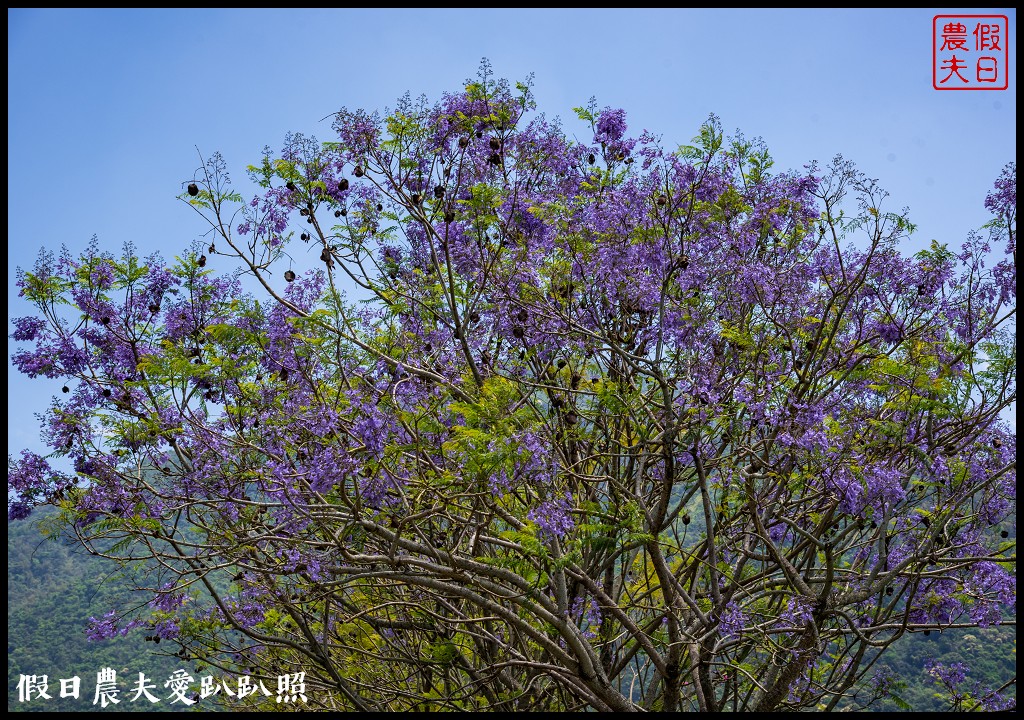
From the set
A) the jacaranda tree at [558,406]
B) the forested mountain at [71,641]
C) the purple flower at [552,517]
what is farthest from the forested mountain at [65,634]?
the purple flower at [552,517]

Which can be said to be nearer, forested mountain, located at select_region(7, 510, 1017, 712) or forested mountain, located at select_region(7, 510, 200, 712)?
forested mountain, located at select_region(7, 510, 1017, 712)

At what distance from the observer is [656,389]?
Result: 23.3ft

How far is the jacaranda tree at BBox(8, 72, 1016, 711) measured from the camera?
20.1 ft

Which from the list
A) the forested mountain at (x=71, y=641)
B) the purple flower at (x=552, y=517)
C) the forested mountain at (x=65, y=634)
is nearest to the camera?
the purple flower at (x=552, y=517)

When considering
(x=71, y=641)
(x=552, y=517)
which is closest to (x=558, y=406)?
(x=552, y=517)

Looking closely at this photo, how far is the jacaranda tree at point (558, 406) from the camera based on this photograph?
6129 mm

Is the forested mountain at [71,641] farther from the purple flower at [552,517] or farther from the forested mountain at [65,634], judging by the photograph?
the purple flower at [552,517]

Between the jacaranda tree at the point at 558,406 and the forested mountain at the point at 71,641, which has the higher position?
the jacaranda tree at the point at 558,406

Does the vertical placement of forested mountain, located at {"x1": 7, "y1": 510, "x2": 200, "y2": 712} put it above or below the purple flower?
below

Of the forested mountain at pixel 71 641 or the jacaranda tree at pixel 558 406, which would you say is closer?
the jacaranda tree at pixel 558 406

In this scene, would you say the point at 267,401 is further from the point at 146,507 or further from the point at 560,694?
the point at 560,694

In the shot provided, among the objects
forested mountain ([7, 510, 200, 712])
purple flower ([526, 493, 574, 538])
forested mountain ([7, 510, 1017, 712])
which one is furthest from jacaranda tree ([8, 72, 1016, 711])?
forested mountain ([7, 510, 200, 712])

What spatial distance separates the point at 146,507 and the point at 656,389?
4092mm

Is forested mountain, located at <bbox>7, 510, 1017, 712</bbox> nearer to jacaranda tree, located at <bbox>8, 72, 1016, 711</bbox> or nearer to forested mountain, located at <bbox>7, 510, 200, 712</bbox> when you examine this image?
forested mountain, located at <bbox>7, 510, 200, 712</bbox>
